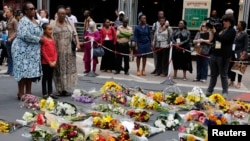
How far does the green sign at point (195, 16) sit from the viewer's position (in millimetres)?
15670

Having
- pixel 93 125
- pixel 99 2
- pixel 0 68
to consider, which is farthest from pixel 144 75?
pixel 99 2

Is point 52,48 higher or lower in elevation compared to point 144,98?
higher

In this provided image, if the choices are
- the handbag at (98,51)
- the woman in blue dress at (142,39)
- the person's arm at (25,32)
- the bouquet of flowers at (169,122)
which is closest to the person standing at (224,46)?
the bouquet of flowers at (169,122)

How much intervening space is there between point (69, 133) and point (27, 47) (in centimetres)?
262

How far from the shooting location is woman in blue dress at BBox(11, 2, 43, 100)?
6.86 m

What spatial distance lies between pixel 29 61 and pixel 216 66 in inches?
150

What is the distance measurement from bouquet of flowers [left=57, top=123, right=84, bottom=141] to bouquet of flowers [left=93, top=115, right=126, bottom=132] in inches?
21.2

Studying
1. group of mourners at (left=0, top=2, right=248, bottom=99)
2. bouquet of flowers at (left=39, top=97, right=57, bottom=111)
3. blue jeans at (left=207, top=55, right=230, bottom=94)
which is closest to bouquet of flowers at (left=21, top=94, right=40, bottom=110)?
bouquet of flowers at (left=39, top=97, right=57, bottom=111)

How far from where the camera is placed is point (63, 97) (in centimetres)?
784

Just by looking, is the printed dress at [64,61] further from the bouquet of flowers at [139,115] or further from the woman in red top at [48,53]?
the bouquet of flowers at [139,115]

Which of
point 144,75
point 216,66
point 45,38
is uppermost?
point 45,38

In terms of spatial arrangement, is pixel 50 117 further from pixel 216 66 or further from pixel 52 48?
pixel 216 66

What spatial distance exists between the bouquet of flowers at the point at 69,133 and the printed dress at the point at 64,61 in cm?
279

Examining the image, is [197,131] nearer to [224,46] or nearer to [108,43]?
[224,46]
